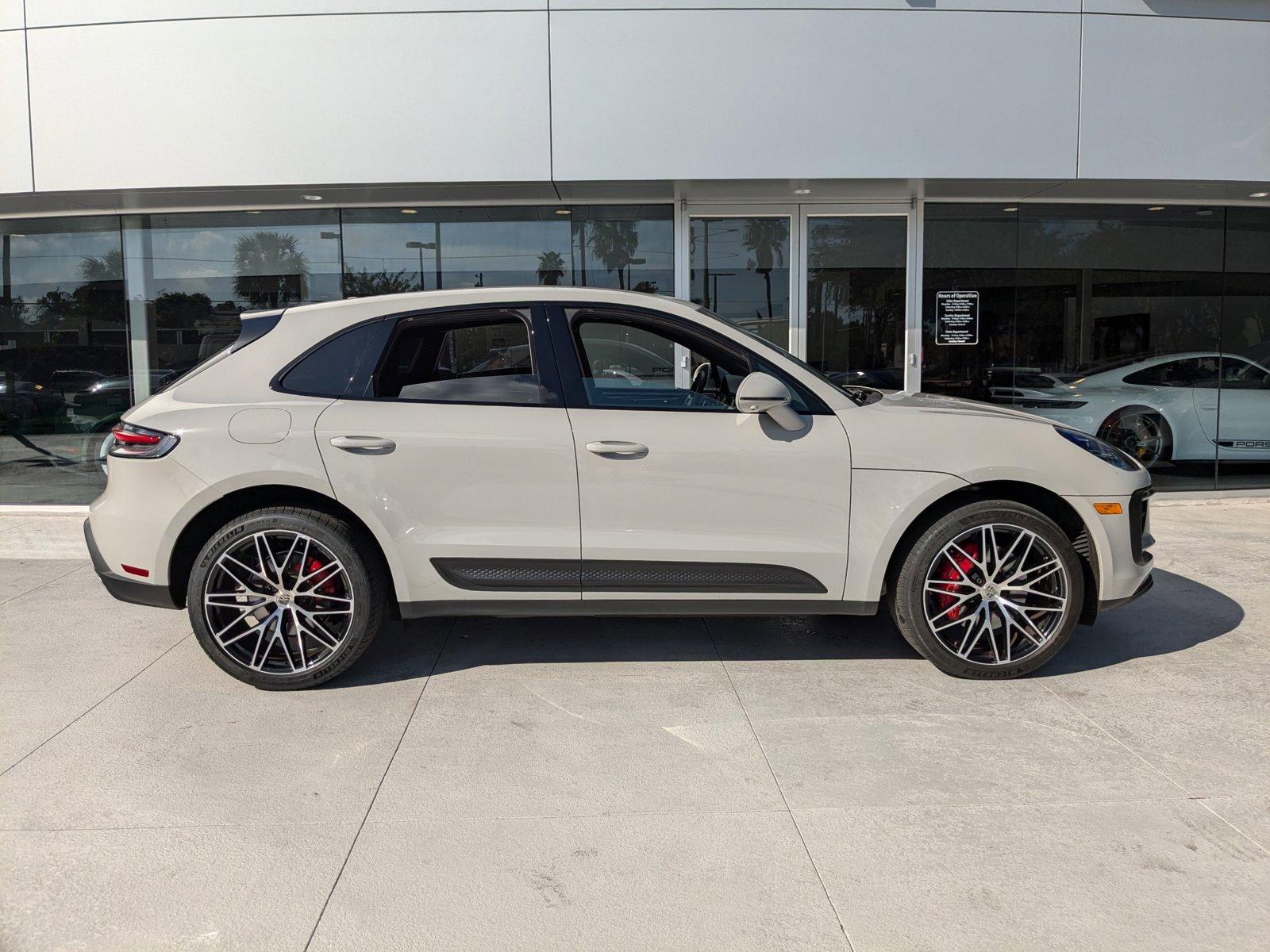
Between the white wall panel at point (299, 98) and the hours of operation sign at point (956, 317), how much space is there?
164 inches

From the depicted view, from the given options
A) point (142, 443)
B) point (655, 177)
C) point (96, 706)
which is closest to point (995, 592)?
point (142, 443)

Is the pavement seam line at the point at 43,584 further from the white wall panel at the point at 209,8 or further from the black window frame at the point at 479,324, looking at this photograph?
the white wall panel at the point at 209,8

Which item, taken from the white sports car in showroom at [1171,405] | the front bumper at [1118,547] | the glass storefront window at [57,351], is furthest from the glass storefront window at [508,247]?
the front bumper at [1118,547]

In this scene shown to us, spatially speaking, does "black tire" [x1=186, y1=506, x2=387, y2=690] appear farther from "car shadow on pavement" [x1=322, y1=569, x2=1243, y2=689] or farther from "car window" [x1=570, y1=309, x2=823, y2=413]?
"car window" [x1=570, y1=309, x2=823, y2=413]

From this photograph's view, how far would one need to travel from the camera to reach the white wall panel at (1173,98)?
7.55 m

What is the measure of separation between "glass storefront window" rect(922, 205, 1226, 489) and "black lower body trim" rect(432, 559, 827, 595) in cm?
555

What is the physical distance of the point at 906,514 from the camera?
4.24 meters

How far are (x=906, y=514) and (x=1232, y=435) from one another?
7.32 m

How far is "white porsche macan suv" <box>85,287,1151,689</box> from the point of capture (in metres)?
4.17

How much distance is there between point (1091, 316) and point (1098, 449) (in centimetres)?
559

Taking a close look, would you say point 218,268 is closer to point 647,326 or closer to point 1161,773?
point 647,326

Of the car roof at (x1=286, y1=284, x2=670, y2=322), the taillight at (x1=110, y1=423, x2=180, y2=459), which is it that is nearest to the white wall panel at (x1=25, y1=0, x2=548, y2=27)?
the car roof at (x1=286, y1=284, x2=670, y2=322)

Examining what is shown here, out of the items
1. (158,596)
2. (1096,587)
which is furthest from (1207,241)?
(158,596)

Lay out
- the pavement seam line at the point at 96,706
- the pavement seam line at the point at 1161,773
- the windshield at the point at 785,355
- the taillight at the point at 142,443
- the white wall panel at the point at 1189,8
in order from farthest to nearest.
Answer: the white wall panel at the point at 1189,8 < the windshield at the point at 785,355 < the taillight at the point at 142,443 < the pavement seam line at the point at 96,706 < the pavement seam line at the point at 1161,773
